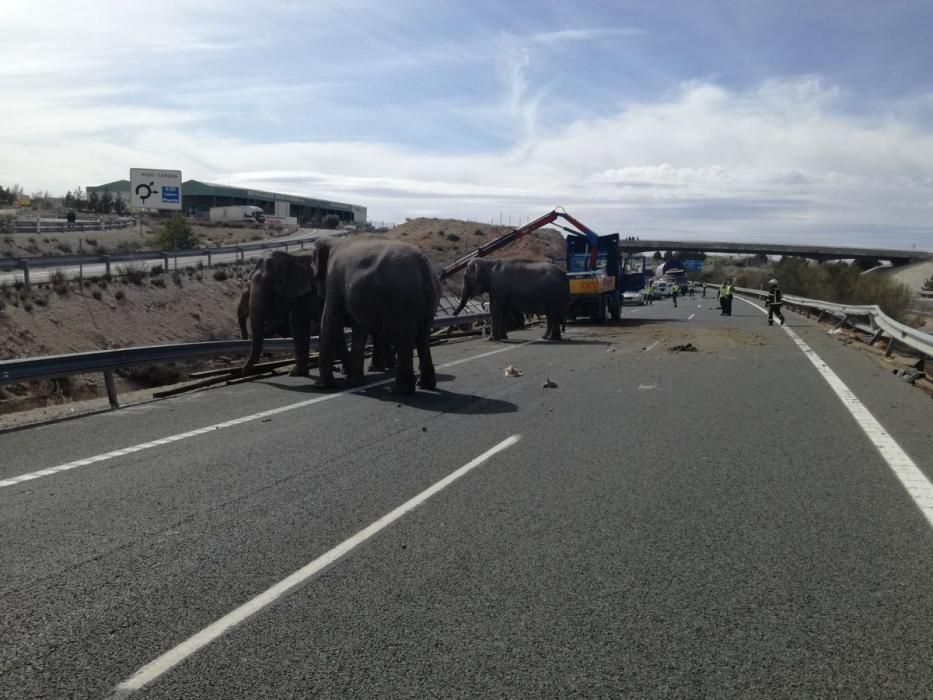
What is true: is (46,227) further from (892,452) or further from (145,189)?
(892,452)

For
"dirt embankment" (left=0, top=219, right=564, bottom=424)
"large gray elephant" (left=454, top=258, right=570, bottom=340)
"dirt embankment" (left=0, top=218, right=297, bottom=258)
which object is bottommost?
"dirt embankment" (left=0, top=219, right=564, bottom=424)

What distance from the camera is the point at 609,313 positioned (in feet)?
108

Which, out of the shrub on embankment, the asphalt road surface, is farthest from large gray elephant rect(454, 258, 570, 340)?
the shrub on embankment

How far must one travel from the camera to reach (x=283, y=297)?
46.8 feet

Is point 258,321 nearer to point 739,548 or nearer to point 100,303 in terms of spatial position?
point 739,548

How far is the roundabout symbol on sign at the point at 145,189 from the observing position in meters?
53.9

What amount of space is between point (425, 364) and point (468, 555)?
7.46 metres

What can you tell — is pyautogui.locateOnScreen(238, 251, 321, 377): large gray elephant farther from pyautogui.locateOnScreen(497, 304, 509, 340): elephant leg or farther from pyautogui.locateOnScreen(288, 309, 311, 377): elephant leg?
pyautogui.locateOnScreen(497, 304, 509, 340): elephant leg

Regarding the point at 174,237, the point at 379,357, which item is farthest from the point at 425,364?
the point at 174,237

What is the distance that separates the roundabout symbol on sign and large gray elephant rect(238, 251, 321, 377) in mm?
43325

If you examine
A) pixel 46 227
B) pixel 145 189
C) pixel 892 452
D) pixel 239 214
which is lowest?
pixel 892 452

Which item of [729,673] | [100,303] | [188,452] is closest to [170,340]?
[100,303]

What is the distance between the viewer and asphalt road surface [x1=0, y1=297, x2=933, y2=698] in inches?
150

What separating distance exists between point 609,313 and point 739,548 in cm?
2788
